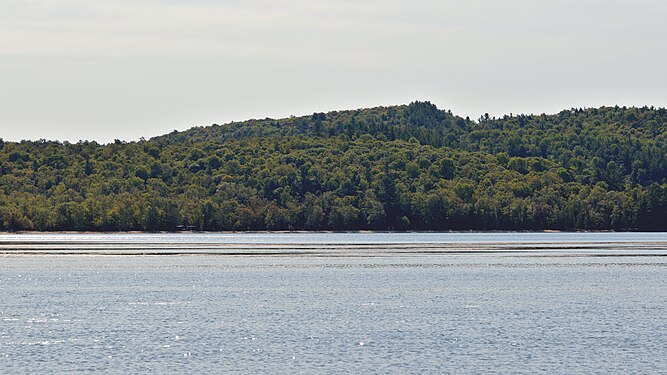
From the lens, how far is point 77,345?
5516 centimetres

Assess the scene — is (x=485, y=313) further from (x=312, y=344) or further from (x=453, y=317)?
(x=312, y=344)

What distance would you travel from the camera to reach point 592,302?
75938 mm

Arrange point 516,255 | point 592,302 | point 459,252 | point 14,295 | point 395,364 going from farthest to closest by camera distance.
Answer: point 459,252
point 516,255
point 14,295
point 592,302
point 395,364

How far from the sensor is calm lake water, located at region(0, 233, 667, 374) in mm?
50656

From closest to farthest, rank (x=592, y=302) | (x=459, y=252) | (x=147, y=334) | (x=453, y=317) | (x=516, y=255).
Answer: (x=147, y=334), (x=453, y=317), (x=592, y=302), (x=516, y=255), (x=459, y=252)

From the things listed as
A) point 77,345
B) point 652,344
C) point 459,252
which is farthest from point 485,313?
point 459,252

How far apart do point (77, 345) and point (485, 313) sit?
25.6 m

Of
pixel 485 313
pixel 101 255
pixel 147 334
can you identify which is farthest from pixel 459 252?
pixel 147 334

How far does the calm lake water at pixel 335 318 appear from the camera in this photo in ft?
166

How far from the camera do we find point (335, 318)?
66.6 m

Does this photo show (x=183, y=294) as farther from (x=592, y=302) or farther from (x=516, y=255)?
(x=516, y=255)

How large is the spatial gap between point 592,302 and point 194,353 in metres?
32.8

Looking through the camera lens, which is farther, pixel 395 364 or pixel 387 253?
pixel 387 253

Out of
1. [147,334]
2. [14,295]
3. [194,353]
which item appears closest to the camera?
[194,353]
